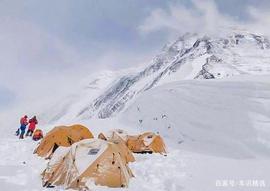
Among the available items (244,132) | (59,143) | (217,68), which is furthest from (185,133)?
(217,68)

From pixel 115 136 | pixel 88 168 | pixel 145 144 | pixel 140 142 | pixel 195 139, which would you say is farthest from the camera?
pixel 195 139

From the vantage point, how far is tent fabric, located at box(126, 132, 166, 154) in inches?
1030

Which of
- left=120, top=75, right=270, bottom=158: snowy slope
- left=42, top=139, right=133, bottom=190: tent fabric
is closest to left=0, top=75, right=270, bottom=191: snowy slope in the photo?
left=120, top=75, right=270, bottom=158: snowy slope

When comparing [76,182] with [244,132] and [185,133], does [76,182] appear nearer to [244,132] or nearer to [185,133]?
[244,132]

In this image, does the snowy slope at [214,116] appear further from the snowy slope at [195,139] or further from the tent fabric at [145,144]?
the tent fabric at [145,144]

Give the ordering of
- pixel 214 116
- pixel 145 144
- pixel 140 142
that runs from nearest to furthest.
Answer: pixel 145 144 → pixel 140 142 → pixel 214 116

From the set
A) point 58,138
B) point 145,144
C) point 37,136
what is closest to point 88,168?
point 58,138

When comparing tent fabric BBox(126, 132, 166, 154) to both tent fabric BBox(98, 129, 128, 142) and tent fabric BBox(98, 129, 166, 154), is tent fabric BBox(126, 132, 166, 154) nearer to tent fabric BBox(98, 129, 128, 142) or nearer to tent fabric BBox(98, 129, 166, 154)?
tent fabric BBox(98, 129, 166, 154)

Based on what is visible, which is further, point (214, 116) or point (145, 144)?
point (214, 116)

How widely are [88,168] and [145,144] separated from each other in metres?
11.0

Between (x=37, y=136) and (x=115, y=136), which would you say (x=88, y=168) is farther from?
(x=37, y=136)

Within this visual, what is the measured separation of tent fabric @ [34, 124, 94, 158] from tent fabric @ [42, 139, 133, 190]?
686 centimetres

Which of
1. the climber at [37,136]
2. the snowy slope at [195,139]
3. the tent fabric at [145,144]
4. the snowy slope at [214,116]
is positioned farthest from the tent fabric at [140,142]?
the climber at [37,136]

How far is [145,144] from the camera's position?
26.3m
